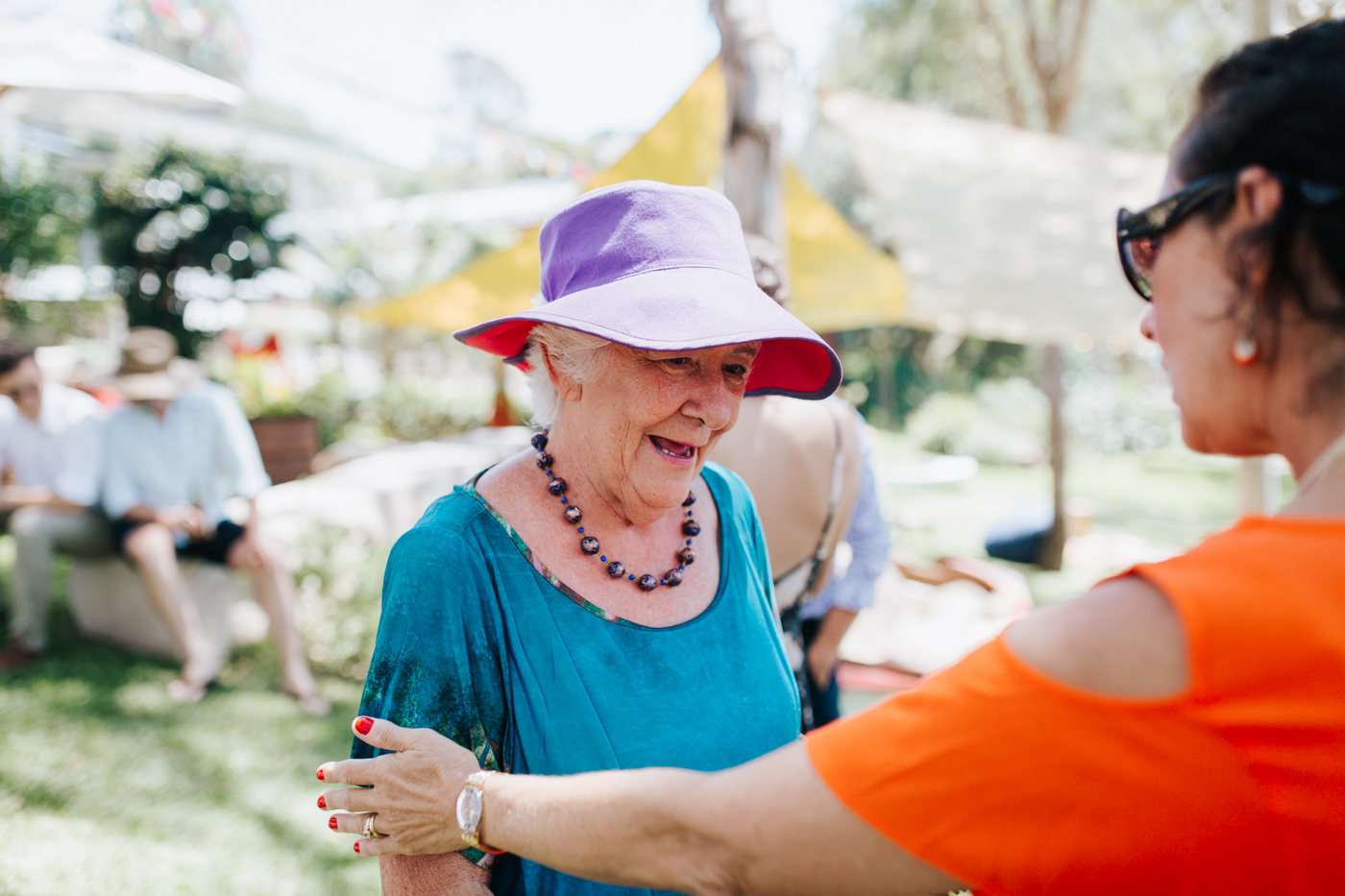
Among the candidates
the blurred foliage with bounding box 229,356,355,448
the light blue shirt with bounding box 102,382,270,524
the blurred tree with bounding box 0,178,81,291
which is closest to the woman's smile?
the light blue shirt with bounding box 102,382,270,524

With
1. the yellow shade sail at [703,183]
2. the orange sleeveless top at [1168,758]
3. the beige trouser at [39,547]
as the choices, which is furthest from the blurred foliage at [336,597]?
the orange sleeveless top at [1168,758]

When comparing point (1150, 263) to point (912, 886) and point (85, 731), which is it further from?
point (85, 731)

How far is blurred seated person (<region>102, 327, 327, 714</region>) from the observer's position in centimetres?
470

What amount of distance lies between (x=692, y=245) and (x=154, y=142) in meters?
10.3

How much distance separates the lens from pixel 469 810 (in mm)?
1130

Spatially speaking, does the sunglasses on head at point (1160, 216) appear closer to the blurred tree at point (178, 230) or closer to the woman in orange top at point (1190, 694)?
the woman in orange top at point (1190, 694)

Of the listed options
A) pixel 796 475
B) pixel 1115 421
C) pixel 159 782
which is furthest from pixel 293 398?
pixel 1115 421

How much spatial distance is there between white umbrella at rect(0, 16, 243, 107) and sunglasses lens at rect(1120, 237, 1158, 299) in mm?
5919

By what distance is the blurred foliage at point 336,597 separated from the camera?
5078mm

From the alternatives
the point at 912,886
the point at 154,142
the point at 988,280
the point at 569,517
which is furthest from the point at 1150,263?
the point at 154,142

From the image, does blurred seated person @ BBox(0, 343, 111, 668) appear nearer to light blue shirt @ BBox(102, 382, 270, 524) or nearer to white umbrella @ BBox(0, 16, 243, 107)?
light blue shirt @ BBox(102, 382, 270, 524)

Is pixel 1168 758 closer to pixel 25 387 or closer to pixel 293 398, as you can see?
pixel 25 387

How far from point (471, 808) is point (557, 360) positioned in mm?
816

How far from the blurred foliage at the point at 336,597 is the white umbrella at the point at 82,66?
10.1 feet
